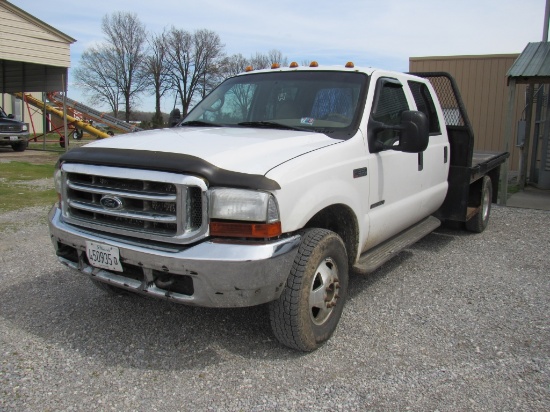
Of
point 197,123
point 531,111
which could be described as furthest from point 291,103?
point 531,111

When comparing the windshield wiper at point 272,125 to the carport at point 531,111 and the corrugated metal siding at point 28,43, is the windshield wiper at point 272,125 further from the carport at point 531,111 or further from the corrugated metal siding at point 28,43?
the corrugated metal siding at point 28,43

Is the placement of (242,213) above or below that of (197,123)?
below

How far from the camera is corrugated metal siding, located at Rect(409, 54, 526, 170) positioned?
14852 millimetres

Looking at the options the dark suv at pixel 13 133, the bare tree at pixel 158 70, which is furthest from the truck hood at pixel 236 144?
the bare tree at pixel 158 70

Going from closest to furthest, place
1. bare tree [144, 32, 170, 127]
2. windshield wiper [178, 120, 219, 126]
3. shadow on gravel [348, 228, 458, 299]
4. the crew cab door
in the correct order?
the crew cab door
windshield wiper [178, 120, 219, 126]
shadow on gravel [348, 228, 458, 299]
bare tree [144, 32, 170, 127]

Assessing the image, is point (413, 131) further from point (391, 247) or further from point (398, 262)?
point (398, 262)

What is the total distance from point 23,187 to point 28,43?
7679mm

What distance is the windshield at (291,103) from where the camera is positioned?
3.97 metres

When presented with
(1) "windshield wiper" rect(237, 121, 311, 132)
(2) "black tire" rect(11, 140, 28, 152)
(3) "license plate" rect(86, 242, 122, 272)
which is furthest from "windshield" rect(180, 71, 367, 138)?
(2) "black tire" rect(11, 140, 28, 152)

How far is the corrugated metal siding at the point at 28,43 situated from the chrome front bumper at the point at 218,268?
14819 mm

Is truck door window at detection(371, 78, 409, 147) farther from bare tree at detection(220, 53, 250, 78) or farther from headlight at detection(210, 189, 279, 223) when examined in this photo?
bare tree at detection(220, 53, 250, 78)

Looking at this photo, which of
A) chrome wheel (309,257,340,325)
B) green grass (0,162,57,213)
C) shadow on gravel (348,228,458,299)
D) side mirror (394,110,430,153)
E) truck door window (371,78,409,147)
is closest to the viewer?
chrome wheel (309,257,340,325)

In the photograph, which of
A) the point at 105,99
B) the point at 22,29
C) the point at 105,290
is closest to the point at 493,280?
the point at 105,290

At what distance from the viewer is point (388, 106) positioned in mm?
4395
